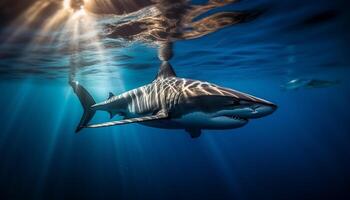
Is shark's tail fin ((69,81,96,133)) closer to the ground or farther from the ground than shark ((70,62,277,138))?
farther from the ground

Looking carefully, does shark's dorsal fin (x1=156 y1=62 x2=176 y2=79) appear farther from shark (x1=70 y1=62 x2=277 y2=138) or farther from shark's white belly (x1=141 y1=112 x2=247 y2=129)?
shark's white belly (x1=141 y1=112 x2=247 y2=129)

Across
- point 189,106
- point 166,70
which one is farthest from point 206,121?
point 166,70

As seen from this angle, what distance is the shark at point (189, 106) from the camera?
4.49m

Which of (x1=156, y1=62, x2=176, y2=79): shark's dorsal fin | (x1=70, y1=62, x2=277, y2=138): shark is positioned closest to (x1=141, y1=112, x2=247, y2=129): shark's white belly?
(x1=70, y1=62, x2=277, y2=138): shark

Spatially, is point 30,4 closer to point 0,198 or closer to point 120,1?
point 120,1

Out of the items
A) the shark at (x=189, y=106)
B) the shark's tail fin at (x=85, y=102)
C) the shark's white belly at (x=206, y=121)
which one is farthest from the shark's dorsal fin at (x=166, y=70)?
the shark's tail fin at (x=85, y=102)

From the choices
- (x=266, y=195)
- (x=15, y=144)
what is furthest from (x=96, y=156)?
(x=266, y=195)

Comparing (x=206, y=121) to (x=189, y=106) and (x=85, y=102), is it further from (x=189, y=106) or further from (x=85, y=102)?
(x=85, y=102)

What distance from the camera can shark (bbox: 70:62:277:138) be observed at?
4492 mm

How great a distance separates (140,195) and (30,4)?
55.3 ft

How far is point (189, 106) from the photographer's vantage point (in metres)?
5.46

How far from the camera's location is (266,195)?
2147cm

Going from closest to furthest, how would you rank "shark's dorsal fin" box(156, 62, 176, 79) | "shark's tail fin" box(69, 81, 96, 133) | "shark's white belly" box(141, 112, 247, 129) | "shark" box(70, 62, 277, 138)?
"shark" box(70, 62, 277, 138)
"shark's white belly" box(141, 112, 247, 129)
"shark's dorsal fin" box(156, 62, 176, 79)
"shark's tail fin" box(69, 81, 96, 133)

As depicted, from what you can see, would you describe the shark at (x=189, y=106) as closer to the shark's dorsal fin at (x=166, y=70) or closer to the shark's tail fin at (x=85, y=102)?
the shark's dorsal fin at (x=166, y=70)
